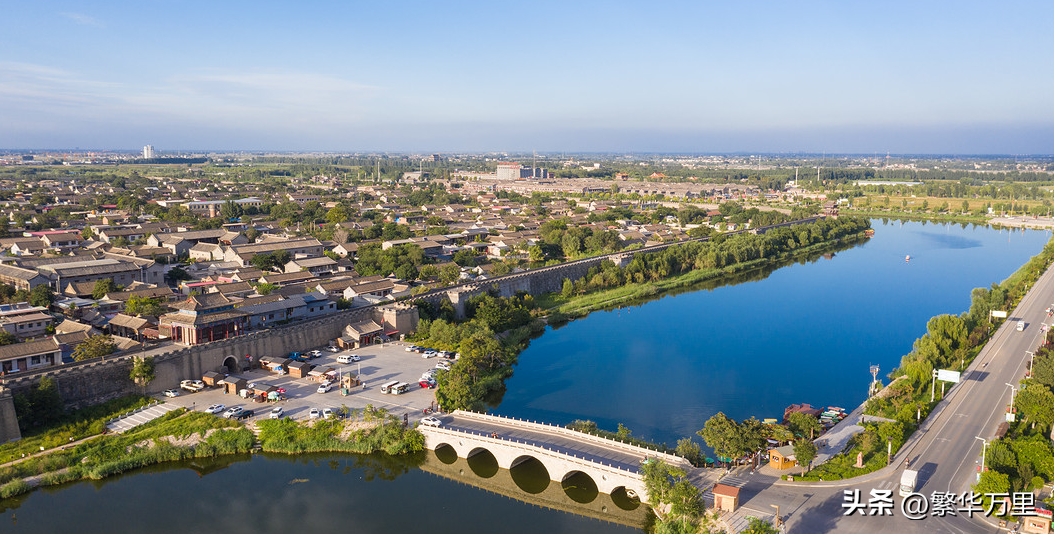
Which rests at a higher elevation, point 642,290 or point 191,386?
point 642,290

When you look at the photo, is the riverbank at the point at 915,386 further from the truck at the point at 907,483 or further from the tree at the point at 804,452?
the truck at the point at 907,483

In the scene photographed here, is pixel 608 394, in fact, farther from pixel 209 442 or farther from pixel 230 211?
pixel 230 211

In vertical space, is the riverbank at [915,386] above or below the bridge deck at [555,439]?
above

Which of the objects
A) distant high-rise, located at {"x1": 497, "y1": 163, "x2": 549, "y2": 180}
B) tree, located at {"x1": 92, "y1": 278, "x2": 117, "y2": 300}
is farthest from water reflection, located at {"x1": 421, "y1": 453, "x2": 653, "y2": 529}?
distant high-rise, located at {"x1": 497, "y1": 163, "x2": 549, "y2": 180}

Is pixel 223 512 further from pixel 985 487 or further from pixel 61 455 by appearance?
pixel 985 487

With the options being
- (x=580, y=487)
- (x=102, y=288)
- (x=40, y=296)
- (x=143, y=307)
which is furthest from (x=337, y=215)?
(x=580, y=487)

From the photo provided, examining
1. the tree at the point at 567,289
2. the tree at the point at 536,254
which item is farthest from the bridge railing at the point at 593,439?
the tree at the point at 536,254
